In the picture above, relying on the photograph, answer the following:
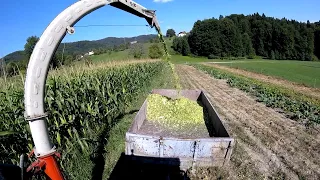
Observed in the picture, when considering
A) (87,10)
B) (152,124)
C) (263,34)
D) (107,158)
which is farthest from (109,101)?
(263,34)

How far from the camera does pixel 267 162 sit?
18.7ft

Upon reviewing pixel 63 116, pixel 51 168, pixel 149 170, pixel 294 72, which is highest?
pixel 51 168

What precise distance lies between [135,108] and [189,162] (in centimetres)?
492

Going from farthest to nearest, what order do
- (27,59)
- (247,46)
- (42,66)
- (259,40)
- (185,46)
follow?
(259,40)
(247,46)
(185,46)
(27,59)
(42,66)

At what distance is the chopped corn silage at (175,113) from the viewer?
7.23 metres

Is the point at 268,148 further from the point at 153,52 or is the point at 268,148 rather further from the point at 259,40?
the point at 259,40

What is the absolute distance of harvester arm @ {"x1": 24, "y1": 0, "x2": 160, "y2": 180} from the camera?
5.53ft

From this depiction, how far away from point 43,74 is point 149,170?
3.73m

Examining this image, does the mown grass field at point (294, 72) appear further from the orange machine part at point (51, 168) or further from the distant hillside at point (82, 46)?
the orange machine part at point (51, 168)

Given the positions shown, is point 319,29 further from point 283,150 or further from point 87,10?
point 87,10

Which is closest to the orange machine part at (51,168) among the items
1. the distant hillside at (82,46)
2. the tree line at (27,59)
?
the tree line at (27,59)

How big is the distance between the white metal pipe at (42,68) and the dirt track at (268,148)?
362cm

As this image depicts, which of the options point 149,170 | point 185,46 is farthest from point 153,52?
point 185,46

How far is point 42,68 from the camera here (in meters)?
1.70
